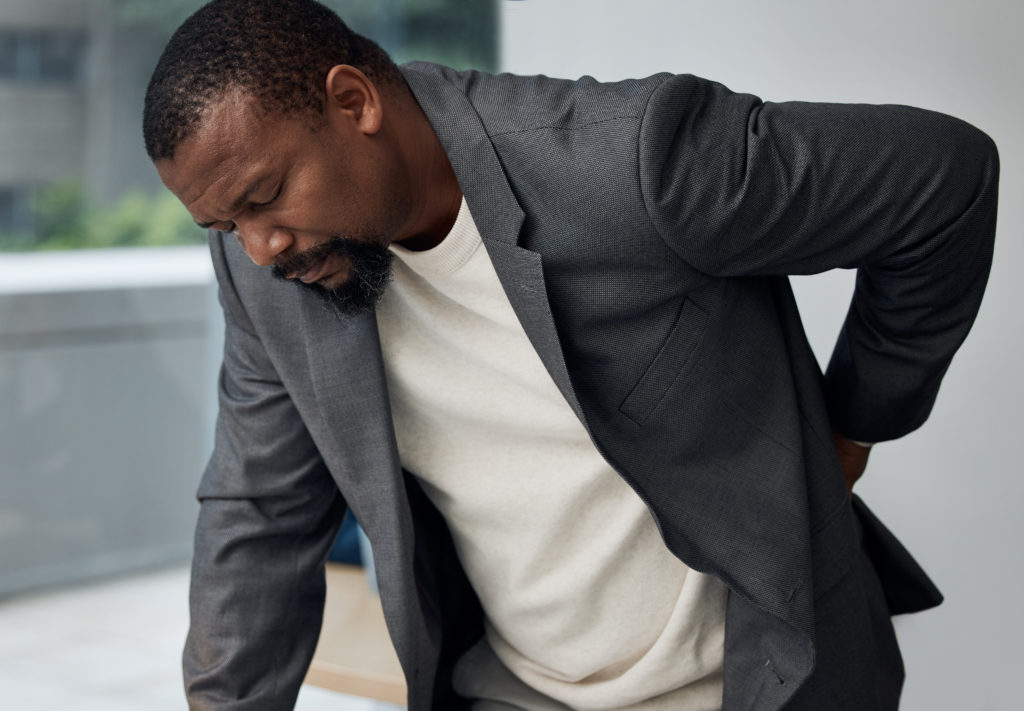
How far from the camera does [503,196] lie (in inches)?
39.0

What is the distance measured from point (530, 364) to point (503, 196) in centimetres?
19

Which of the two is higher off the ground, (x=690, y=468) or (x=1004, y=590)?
(x=690, y=468)

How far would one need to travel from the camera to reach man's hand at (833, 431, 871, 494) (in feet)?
4.18

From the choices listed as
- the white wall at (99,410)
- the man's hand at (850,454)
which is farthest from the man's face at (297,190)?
the white wall at (99,410)

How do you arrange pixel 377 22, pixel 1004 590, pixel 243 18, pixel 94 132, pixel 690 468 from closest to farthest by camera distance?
pixel 243 18 < pixel 690 468 < pixel 1004 590 < pixel 377 22 < pixel 94 132

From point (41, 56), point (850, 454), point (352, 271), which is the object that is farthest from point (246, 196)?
point (41, 56)

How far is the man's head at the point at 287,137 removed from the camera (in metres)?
0.91

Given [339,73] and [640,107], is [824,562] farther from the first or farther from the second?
[339,73]

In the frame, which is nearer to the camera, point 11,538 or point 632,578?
point 632,578

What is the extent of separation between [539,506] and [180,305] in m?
2.70

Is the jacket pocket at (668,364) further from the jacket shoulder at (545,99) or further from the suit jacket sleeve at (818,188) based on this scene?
the jacket shoulder at (545,99)

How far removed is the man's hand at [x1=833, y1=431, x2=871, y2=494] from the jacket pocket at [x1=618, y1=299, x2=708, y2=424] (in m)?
0.33

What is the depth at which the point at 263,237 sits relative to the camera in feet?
3.16

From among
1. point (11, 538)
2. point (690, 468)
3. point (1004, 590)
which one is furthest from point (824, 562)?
point (11, 538)
